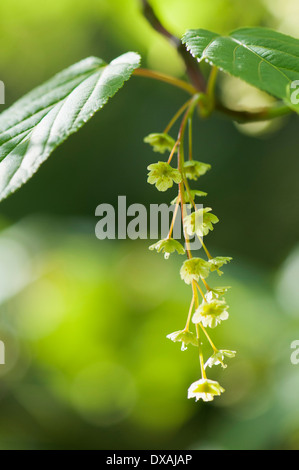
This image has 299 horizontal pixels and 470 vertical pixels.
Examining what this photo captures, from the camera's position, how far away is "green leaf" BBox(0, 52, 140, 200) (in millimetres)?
666

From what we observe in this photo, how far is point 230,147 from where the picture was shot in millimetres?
4195

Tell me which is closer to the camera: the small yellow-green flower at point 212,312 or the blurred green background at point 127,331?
the small yellow-green flower at point 212,312

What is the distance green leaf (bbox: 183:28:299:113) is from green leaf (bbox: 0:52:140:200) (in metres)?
0.11

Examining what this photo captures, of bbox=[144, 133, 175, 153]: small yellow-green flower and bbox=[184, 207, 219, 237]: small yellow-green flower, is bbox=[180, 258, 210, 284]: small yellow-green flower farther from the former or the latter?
bbox=[144, 133, 175, 153]: small yellow-green flower

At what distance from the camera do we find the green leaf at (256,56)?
0.62 metres

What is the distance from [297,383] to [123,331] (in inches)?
32.0

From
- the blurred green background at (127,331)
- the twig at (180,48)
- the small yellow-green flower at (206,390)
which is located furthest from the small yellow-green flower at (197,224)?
the blurred green background at (127,331)

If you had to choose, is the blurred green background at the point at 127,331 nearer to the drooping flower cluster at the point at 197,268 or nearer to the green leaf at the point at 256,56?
the green leaf at the point at 256,56

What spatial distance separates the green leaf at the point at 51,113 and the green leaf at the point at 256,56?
0.11m

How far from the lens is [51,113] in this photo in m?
0.77

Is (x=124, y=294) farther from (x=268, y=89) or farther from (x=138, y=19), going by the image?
(x=268, y=89)

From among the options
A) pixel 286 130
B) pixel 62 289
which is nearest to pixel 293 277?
pixel 62 289

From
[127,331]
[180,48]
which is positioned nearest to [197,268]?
[180,48]

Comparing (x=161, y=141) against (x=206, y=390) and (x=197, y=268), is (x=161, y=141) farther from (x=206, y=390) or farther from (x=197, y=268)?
(x=206, y=390)
